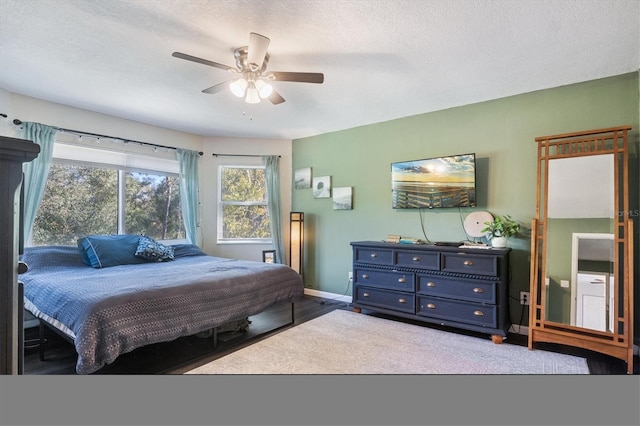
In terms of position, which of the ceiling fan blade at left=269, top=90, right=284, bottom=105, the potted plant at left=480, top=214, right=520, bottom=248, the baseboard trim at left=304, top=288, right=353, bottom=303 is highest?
the ceiling fan blade at left=269, top=90, right=284, bottom=105

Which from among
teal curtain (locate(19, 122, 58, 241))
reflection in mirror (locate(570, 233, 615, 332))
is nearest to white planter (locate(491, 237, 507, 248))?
reflection in mirror (locate(570, 233, 615, 332))

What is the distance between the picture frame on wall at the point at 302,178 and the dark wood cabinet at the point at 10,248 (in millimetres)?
4116

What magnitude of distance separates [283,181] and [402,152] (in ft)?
6.38

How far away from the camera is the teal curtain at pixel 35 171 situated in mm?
3154

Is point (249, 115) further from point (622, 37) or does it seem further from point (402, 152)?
point (622, 37)

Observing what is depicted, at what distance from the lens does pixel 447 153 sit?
11.7 ft

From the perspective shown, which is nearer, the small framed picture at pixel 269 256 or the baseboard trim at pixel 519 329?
the baseboard trim at pixel 519 329

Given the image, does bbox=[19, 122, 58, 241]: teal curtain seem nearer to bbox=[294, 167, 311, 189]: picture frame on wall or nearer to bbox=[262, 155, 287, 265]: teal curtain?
bbox=[262, 155, 287, 265]: teal curtain

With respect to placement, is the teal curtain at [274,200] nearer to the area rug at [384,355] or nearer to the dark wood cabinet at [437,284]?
the dark wood cabinet at [437,284]

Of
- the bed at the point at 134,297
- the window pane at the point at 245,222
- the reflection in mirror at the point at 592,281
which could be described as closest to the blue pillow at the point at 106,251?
the bed at the point at 134,297

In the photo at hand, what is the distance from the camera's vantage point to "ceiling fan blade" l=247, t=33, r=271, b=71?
194 cm

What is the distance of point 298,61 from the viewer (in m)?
2.54

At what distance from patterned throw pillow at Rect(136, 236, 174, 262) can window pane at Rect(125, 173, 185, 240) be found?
513 millimetres

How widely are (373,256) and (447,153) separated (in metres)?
1.43
